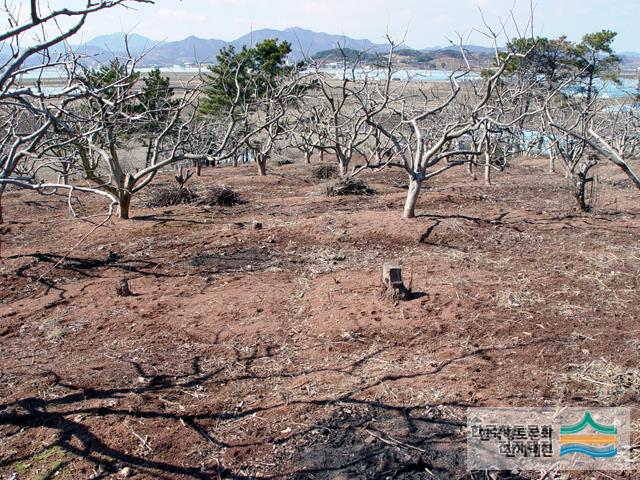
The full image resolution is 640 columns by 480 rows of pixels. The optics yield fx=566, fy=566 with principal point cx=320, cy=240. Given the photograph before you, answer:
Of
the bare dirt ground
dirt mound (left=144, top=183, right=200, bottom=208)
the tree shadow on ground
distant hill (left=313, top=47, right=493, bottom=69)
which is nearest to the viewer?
the tree shadow on ground

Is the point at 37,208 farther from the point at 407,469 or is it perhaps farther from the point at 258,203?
the point at 407,469

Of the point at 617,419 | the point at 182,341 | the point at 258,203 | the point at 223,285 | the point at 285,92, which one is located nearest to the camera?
the point at 617,419

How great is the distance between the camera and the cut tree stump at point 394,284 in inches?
200

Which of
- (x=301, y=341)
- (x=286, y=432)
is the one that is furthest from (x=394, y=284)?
(x=286, y=432)

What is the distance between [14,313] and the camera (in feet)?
17.6

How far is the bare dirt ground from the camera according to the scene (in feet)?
10.6

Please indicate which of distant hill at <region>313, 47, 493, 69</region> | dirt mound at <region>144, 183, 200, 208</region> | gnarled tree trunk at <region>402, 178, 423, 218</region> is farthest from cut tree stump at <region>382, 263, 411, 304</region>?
dirt mound at <region>144, 183, 200, 208</region>

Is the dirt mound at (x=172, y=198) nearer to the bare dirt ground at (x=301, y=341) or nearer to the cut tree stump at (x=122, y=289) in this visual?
the bare dirt ground at (x=301, y=341)

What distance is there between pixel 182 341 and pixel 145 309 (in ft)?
2.76

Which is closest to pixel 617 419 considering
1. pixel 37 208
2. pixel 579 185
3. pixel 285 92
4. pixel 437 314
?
pixel 437 314
